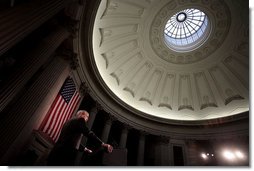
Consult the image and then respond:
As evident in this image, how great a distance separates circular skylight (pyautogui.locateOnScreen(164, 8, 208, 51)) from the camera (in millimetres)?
16125

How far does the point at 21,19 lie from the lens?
4227mm

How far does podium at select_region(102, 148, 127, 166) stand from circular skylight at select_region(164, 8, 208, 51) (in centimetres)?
1534

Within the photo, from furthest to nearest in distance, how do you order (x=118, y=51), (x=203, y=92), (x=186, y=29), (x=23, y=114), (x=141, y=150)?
(x=186, y=29), (x=203, y=92), (x=118, y=51), (x=141, y=150), (x=23, y=114)

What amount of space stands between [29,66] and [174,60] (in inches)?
608

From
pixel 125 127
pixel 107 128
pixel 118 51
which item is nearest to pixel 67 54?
pixel 118 51

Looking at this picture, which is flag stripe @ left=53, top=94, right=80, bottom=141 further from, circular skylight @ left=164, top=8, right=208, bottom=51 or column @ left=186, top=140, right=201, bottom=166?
circular skylight @ left=164, top=8, right=208, bottom=51

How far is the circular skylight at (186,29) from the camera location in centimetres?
1612

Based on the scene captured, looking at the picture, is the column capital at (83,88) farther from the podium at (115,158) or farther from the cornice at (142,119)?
the podium at (115,158)

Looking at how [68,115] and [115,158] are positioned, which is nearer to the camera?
[115,158]

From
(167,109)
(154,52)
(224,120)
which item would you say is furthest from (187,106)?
(154,52)

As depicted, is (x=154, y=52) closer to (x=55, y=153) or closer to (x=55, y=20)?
(x=55, y=20)

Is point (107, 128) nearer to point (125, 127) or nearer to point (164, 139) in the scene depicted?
point (125, 127)

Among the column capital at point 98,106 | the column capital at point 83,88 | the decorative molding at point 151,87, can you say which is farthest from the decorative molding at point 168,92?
the column capital at point 83,88

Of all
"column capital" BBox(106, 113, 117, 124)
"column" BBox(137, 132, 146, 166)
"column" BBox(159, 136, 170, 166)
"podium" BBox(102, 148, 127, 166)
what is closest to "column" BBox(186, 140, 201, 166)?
"column" BBox(159, 136, 170, 166)
